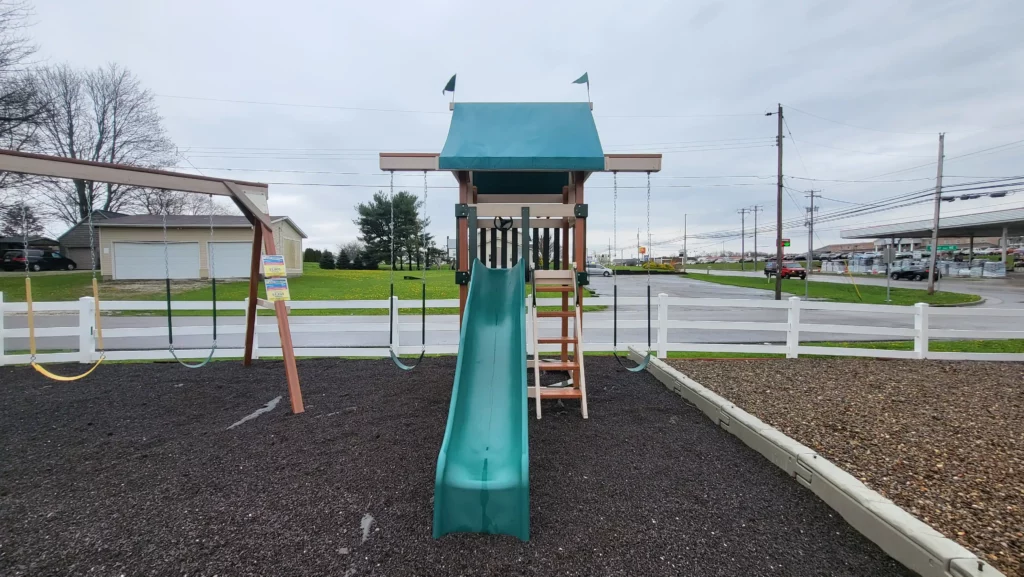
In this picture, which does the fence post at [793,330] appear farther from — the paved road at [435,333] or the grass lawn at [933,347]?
the paved road at [435,333]

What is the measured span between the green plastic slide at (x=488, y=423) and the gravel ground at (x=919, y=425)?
2.45m

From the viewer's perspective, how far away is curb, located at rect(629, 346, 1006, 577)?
2168 mm

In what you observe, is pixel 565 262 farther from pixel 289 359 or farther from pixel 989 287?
pixel 989 287

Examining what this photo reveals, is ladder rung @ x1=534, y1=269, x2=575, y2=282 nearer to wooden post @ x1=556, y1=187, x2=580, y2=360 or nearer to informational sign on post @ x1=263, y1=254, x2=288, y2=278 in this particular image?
wooden post @ x1=556, y1=187, x2=580, y2=360

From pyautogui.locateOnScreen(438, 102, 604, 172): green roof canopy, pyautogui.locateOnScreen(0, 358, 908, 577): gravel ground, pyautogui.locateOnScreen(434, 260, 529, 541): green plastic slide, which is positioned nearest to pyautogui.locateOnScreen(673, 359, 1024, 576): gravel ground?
pyautogui.locateOnScreen(0, 358, 908, 577): gravel ground

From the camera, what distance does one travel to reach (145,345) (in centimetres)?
947

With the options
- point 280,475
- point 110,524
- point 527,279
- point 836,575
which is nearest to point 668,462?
point 836,575

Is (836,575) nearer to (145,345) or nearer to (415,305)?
(415,305)

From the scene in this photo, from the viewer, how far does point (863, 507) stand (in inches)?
106

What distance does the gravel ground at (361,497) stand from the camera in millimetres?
2461

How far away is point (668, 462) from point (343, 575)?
2.55 metres

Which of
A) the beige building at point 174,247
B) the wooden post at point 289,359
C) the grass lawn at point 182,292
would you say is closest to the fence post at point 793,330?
the wooden post at point 289,359

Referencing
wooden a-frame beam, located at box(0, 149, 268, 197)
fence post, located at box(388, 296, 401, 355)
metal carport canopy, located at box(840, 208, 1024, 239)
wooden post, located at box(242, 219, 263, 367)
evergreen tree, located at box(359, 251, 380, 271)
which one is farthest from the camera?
evergreen tree, located at box(359, 251, 380, 271)

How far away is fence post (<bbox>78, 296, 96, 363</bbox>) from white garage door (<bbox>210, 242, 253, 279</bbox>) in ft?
49.4
